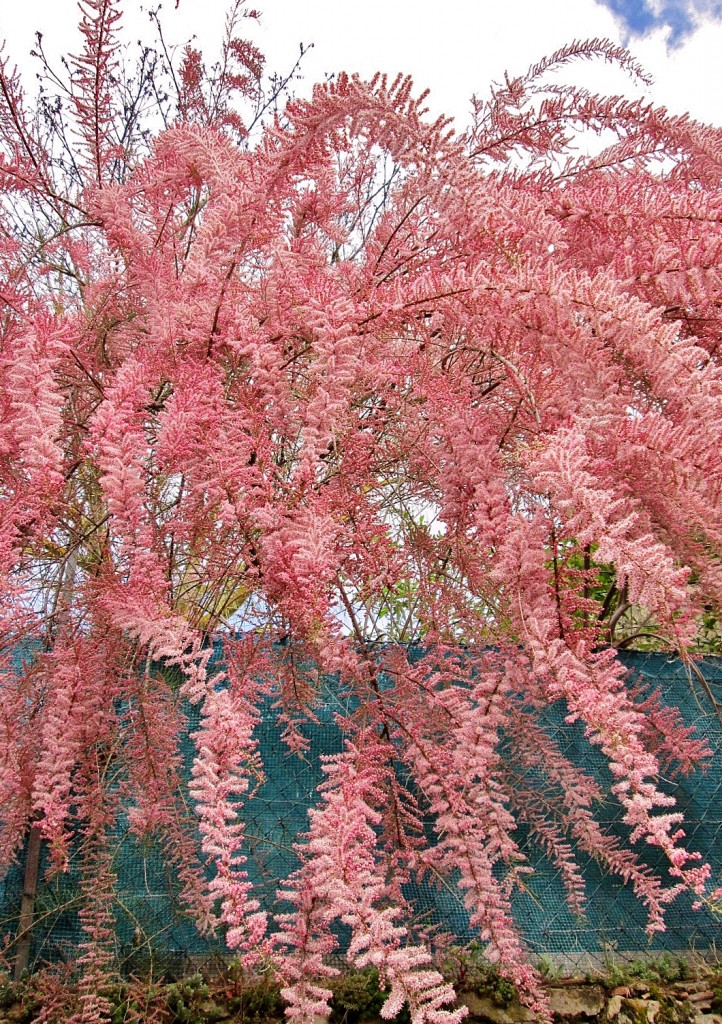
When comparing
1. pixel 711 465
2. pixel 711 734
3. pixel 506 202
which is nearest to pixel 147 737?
pixel 711 465

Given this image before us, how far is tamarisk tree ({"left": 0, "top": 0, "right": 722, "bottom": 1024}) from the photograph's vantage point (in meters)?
0.85

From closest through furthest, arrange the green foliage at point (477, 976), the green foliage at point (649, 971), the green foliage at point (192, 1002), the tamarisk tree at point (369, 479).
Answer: the tamarisk tree at point (369, 479)
the green foliage at point (192, 1002)
the green foliage at point (477, 976)
the green foliage at point (649, 971)

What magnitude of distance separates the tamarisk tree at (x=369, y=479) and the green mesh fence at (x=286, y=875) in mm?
263

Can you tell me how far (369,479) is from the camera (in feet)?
4.73

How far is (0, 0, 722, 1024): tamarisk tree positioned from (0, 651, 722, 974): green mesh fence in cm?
26

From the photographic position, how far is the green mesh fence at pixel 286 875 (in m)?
1.88

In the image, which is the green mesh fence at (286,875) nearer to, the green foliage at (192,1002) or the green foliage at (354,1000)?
the green foliage at (192,1002)

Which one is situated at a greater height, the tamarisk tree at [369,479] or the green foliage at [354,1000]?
the tamarisk tree at [369,479]

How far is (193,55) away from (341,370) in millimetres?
2585

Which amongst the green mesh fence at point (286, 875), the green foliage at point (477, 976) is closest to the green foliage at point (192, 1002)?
the green mesh fence at point (286, 875)

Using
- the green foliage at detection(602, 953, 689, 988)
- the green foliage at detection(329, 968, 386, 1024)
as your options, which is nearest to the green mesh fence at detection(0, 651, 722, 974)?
the green foliage at detection(602, 953, 689, 988)

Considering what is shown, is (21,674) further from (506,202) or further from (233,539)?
(506,202)

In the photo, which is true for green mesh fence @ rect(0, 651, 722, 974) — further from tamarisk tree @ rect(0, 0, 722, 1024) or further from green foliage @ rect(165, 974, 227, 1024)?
tamarisk tree @ rect(0, 0, 722, 1024)

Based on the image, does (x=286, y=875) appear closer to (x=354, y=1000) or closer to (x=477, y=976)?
(x=354, y=1000)
